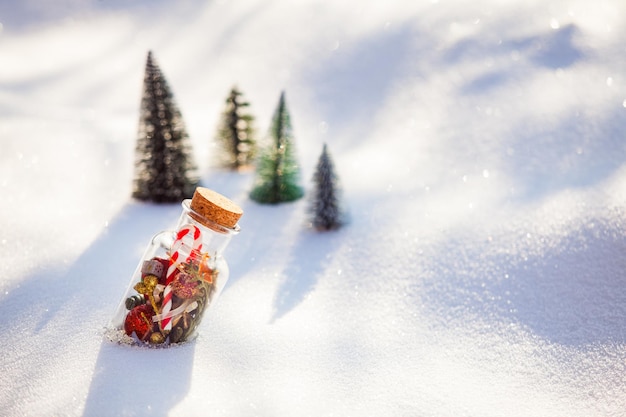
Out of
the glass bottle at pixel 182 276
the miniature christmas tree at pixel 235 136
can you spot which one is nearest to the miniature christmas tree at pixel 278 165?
the miniature christmas tree at pixel 235 136

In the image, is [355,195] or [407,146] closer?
[355,195]

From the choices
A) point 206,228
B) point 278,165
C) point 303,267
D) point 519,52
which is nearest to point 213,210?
point 206,228

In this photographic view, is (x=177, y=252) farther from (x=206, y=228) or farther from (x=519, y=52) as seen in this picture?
(x=519, y=52)

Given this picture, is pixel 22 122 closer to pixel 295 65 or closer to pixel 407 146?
pixel 295 65

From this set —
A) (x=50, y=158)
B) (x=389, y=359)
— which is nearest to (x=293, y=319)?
(x=389, y=359)

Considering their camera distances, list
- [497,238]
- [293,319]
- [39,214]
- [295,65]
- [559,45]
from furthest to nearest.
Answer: [295,65]
[559,45]
[39,214]
[497,238]
[293,319]

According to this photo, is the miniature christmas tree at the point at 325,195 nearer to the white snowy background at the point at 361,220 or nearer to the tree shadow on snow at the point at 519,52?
the white snowy background at the point at 361,220

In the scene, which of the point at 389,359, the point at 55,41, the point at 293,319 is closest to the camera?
the point at 389,359
